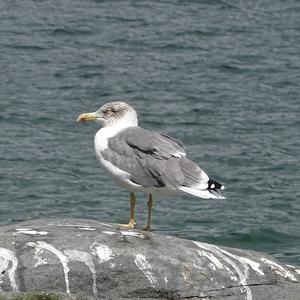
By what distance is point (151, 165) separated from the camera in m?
9.04

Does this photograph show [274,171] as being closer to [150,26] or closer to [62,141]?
[62,141]

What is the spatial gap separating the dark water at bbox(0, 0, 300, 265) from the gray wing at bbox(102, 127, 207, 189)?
13.3ft

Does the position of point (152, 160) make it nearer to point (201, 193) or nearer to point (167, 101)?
point (201, 193)

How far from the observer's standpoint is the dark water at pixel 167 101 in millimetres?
14164

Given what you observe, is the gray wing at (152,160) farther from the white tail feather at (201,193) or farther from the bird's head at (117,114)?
the bird's head at (117,114)

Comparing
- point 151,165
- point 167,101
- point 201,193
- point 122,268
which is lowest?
point 167,101

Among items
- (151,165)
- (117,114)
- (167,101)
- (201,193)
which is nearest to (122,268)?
(201,193)

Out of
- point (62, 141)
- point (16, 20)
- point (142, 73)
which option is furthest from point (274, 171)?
point (16, 20)

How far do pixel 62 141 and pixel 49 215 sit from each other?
2767 mm

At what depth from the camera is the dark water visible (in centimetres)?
1416

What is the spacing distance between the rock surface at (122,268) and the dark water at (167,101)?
13.7 ft

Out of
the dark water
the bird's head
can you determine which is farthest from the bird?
the dark water

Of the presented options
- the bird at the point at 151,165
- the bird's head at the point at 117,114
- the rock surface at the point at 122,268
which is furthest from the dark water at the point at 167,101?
the rock surface at the point at 122,268

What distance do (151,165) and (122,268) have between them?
1047mm
